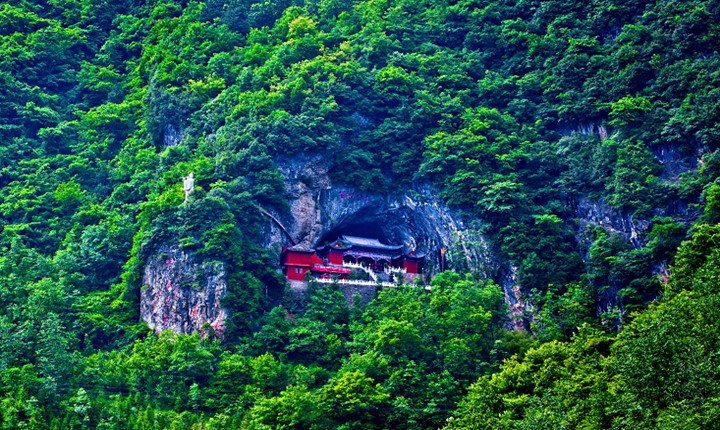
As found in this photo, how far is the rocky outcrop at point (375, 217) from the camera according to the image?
38.5 metres

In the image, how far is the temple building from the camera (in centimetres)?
3800

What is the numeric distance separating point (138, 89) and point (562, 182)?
2236 centimetres

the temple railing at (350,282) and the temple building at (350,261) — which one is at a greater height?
the temple building at (350,261)

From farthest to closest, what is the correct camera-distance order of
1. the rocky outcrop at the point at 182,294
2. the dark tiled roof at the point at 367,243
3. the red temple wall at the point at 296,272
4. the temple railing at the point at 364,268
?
the dark tiled roof at the point at 367,243, the temple railing at the point at 364,268, the red temple wall at the point at 296,272, the rocky outcrop at the point at 182,294

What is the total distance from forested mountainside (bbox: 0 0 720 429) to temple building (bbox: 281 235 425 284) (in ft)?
3.54

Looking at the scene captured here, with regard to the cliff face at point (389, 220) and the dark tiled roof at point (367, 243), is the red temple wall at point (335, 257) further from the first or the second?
the cliff face at point (389, 220)

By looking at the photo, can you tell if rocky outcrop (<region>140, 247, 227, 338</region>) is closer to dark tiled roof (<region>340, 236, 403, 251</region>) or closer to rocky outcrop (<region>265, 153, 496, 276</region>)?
rocky outcrop (<region>265, 153, 496, 276</region>)

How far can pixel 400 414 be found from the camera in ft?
99.8

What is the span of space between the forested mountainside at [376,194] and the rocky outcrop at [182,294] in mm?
464

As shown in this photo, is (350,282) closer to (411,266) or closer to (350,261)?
(350,261)

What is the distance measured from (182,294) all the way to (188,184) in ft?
16.2

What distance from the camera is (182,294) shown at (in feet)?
117

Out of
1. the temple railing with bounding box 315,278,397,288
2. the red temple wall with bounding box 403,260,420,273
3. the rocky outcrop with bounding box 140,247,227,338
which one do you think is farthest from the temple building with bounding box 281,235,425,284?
the rocky outcrop with bounding box 140,247,227,338

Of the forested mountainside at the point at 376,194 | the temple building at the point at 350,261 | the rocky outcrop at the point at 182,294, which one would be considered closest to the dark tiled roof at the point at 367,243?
the temple building at the point at 350,261
